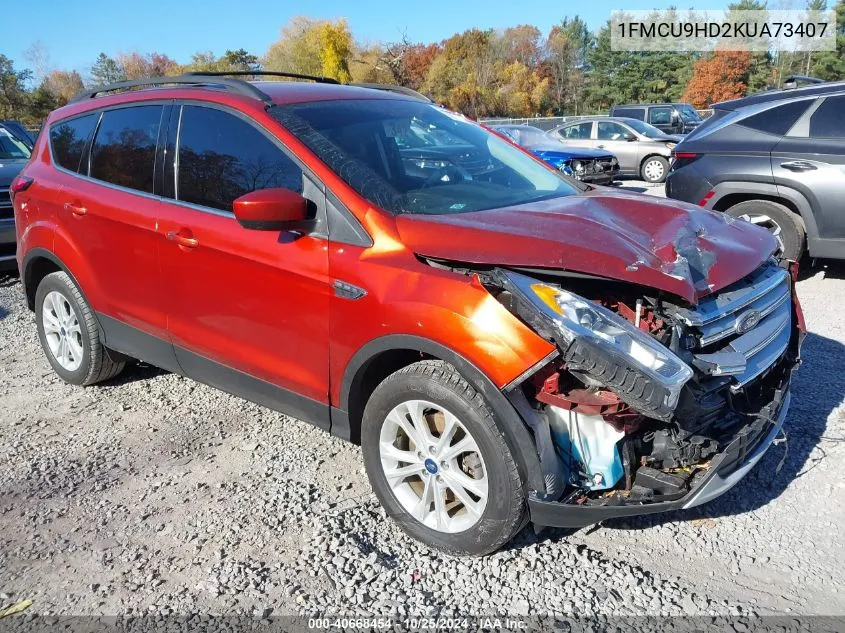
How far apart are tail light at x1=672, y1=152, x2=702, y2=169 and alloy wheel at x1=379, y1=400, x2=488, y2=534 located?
5.23m

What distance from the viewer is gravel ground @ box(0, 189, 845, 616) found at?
2.53 meters

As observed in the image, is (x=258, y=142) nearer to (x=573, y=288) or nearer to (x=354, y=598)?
(x=573, y=288)

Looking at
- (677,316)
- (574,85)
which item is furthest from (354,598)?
(574,85)

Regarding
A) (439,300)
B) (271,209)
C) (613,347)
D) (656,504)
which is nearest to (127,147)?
(271,209)

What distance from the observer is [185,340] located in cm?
359

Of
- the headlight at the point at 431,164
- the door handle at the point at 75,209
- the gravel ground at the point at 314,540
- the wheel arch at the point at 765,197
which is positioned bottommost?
the gravel ground at the point at 314,540

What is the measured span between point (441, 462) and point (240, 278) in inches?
51.7

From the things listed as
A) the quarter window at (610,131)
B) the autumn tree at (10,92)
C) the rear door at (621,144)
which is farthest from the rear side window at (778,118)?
the autumn tree at (10,92)

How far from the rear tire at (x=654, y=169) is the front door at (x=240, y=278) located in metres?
14.7

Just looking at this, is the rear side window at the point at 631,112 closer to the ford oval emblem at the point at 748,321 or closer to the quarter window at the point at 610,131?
the quarter window at the point at 610,131

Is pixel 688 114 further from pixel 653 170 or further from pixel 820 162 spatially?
pixel 820 162

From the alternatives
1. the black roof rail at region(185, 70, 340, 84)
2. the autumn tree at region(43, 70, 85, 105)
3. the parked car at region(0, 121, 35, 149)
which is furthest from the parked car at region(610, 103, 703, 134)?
the autumn tree at region(43, 70, 85, 105)

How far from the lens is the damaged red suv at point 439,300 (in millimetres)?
2391

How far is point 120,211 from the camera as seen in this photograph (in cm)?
375
